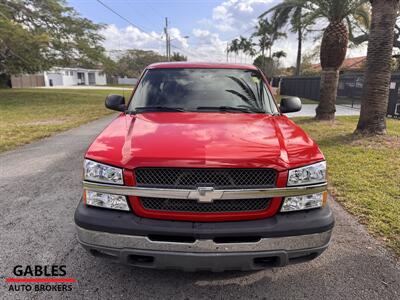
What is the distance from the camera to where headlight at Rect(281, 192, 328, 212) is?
7.75 ft

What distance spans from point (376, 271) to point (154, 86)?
3.01 meters

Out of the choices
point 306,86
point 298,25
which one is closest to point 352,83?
point 306,86

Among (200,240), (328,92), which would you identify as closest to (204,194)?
(200,240)

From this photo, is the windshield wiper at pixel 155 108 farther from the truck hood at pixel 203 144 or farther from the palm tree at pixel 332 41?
the palm tree at pixel 332 41

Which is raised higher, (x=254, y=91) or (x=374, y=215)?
(x=254, y=91)

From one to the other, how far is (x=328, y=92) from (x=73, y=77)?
7023 cm

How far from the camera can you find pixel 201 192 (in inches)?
88.3

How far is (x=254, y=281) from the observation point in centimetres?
271

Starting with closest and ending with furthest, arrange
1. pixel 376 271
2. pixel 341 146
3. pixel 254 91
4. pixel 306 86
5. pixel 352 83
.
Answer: pixel 376 271 → pixel 254 91 → pixel 341 146 → pixel 352 83 → pixel 306 86

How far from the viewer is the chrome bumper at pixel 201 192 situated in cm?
225

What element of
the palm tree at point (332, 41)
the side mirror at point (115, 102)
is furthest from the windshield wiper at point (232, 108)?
the palm tree at point (332, 41)

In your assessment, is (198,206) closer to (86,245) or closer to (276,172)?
(276,172)

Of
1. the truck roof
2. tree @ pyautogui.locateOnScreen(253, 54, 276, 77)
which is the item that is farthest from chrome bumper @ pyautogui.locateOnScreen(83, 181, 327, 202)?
tree @ pyautogui.locateOnScreen(253, 54, 276, 77)

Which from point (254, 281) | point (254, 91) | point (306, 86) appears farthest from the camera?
point (306, 86)
